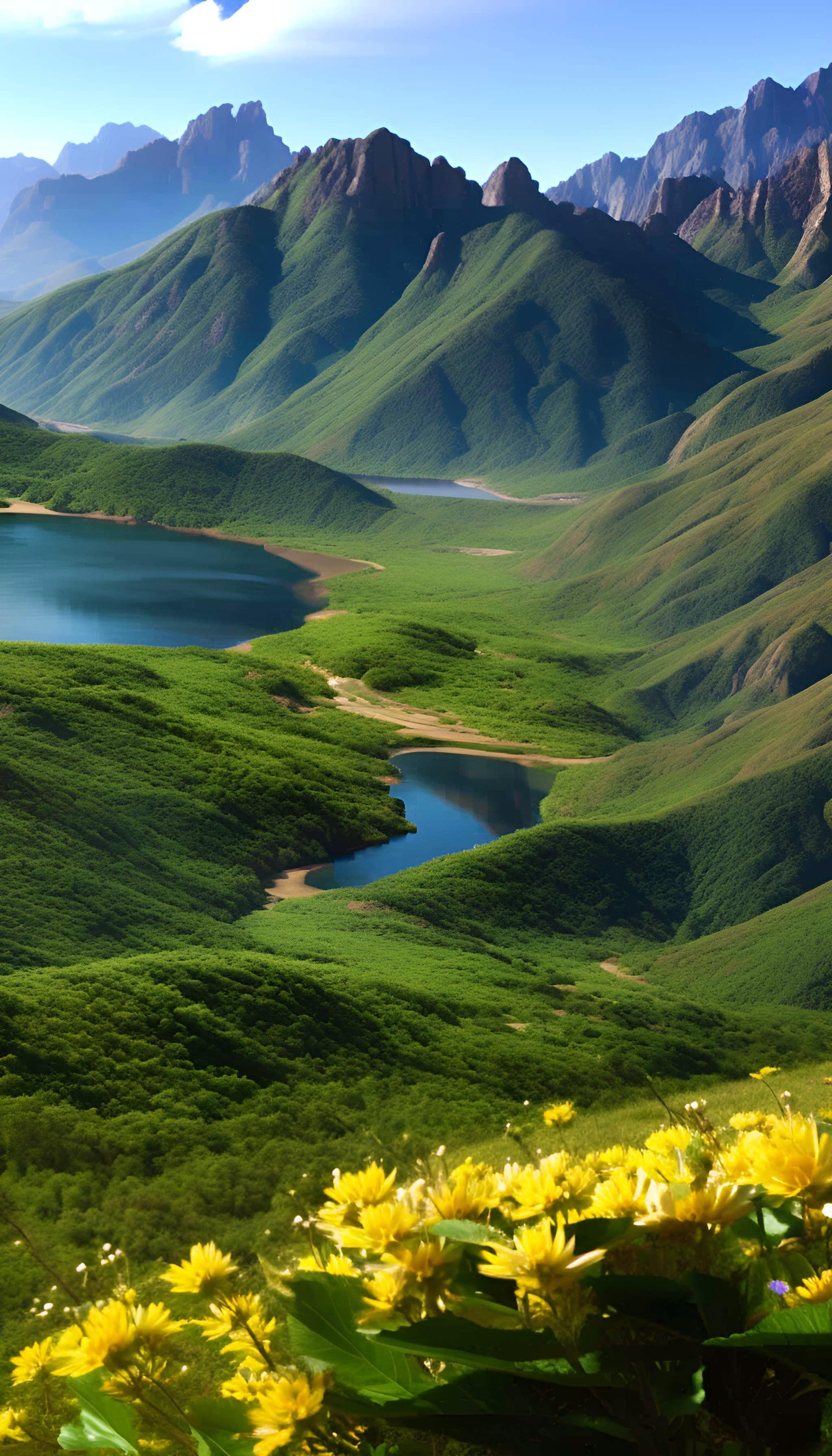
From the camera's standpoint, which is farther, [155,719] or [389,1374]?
[155,719]

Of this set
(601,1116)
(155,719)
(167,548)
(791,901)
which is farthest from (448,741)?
(167,548)

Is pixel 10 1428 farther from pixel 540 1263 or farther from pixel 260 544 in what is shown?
pixel 260 544

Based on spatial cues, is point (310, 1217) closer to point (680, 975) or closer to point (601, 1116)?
point (601, 1116)

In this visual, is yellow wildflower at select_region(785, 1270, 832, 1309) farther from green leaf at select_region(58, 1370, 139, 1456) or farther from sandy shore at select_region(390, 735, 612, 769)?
sandy shore at select_region(390, 735, 612, 769)

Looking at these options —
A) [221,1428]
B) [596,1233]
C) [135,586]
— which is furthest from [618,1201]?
[135,586]

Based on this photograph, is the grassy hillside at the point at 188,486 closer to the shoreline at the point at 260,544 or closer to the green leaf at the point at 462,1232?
the shoreline at the point at 260,544
